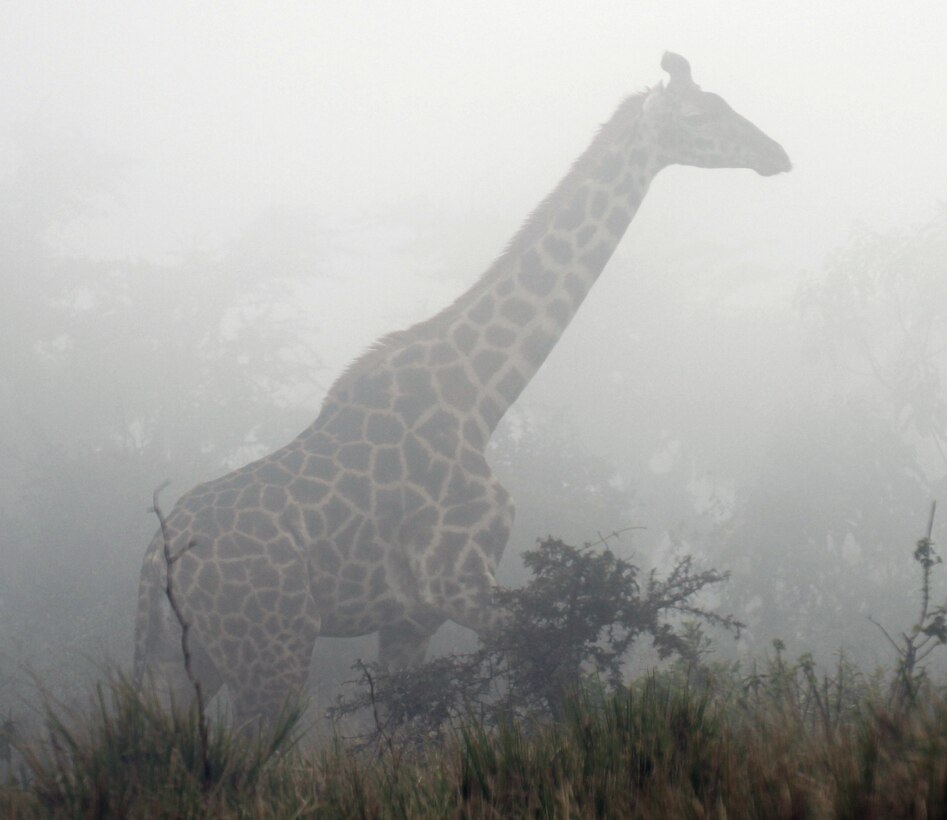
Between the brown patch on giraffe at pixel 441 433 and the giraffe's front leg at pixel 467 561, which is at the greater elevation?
the brown patch on giraffe at pixel 441 433

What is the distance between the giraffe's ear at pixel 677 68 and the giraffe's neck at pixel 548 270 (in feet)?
1.27

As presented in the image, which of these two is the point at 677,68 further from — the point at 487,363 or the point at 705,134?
the point at 487,363

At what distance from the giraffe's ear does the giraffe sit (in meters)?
1.58

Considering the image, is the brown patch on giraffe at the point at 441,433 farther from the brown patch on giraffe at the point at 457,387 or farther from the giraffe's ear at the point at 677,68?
the giraffe's ear at the point at 677,68

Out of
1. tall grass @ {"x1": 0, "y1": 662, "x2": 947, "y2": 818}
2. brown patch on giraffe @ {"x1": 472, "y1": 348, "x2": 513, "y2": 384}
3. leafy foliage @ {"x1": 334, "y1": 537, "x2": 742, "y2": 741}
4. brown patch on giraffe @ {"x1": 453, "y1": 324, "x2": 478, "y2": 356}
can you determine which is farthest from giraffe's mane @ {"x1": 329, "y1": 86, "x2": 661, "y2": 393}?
tall grass @ {"x1": 0, "y1": 662, "x2": 947, "y2": 818}

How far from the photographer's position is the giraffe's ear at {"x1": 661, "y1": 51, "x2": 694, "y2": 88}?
881 centimetres

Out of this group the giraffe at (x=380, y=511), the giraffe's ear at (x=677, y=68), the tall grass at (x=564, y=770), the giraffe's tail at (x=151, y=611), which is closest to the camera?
the tall grass at (x=564, y=770)

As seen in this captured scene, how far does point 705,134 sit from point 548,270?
217 centimetres

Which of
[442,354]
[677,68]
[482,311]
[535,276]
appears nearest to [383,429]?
[442,354]

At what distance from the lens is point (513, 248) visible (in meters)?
8.35

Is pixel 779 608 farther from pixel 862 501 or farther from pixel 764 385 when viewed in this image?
pixel 764 385

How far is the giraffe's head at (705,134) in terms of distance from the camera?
28.3 ft

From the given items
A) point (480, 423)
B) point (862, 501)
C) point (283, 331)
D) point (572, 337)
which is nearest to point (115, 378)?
point (283, 331)

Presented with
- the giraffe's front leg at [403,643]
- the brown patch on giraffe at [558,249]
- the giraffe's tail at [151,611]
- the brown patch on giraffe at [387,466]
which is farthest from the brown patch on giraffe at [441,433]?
the giraffe's tail at [151,611]
